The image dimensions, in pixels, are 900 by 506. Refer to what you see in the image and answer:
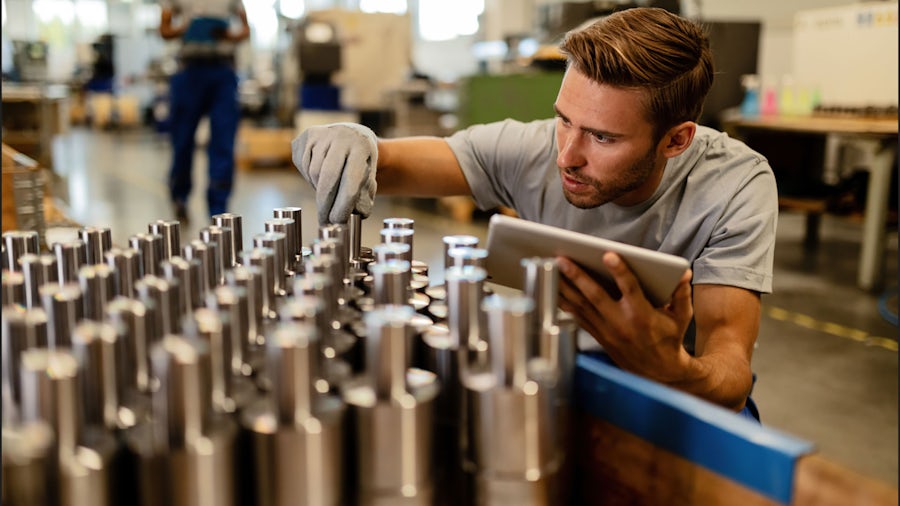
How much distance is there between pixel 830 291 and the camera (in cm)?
345

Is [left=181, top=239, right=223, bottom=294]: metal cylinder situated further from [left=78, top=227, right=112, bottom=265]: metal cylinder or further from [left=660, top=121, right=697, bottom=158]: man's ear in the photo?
[left=660, top=121, right=697, bottom=158]: man's ear

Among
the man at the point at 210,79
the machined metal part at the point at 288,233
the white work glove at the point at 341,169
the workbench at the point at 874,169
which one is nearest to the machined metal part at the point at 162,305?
the machined metal part at the point at 288,233

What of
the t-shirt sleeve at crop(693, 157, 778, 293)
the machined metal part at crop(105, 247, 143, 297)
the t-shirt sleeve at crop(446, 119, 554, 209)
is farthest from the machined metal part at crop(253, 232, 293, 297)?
the t-shirt sleeve at crop(446, 119, 554, 209)

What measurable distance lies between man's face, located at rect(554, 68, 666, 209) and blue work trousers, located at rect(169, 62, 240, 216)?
3.15 m

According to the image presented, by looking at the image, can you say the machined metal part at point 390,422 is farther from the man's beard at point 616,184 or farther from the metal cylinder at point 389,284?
the man's beard at point 616,184

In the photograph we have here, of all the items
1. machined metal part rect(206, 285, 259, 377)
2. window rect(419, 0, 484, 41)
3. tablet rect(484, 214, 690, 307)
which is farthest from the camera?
window rect(419, 0, 484, 41)

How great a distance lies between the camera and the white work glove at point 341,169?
1.10 m

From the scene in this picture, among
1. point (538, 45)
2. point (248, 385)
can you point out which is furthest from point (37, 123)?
point (248, 385)

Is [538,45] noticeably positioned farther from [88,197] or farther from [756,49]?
[88,197]

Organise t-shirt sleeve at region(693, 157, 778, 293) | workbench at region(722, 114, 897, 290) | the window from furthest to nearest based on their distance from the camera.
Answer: the window → workbench at region(722, 114, 897, 290) → t-shirt sleeve at region(693, 157, 778, 293)

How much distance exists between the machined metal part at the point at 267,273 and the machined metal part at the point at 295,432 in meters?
0.19

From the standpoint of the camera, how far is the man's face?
112cm

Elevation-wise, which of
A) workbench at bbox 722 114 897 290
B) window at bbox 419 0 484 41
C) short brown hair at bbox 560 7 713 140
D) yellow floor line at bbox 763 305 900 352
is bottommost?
yellow floor line at bbox 763 305 900 352

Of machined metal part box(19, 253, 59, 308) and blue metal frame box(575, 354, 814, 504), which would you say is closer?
blue metal frame box(575, 354, 814, 504)
